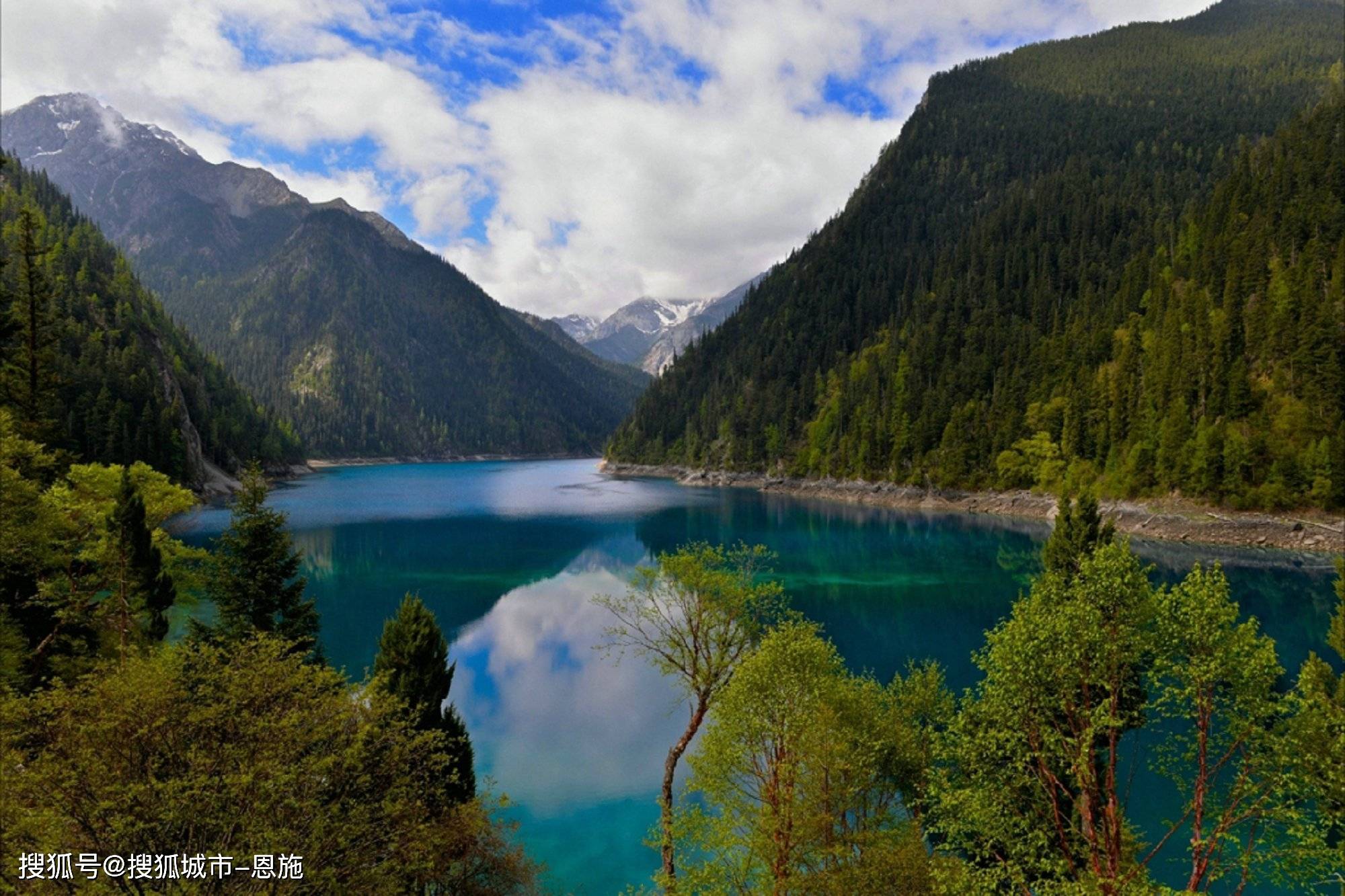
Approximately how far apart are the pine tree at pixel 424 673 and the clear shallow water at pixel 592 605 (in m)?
5.71

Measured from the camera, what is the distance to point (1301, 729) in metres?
15.8

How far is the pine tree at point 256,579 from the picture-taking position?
26.2m

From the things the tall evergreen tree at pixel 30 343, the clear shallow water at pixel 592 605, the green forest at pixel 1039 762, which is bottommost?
the clear shallow water at pixel 592 605

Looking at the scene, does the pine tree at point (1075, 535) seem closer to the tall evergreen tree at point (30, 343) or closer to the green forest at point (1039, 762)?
the green forest at point (1039, 762)

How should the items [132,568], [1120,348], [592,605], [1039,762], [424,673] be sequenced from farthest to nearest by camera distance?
[1120,348] < [592,605] < [132,568] < [424,673] < [1039,762]

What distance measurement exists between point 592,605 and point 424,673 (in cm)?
3986

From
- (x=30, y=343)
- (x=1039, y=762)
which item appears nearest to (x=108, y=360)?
(x=30, y=343)

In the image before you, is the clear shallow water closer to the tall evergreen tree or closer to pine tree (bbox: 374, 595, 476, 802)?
pine tree (bbox: 374, 595, 476, 802)

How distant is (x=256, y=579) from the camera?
26.7 m

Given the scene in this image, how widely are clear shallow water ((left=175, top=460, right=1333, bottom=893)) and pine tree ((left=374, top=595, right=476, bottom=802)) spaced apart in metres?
5.71

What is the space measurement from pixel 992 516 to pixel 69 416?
147 m

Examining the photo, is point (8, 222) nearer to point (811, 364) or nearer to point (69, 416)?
point (69, 416)

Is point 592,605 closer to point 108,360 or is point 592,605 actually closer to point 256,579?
point 256,579

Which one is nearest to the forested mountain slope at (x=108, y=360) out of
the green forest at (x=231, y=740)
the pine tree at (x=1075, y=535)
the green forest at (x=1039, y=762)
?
the green forest at (x=231, y=740)
